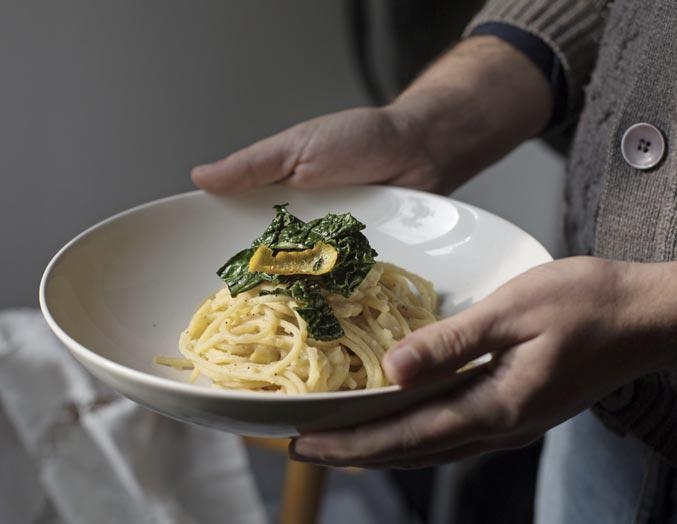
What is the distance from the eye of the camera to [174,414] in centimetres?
84

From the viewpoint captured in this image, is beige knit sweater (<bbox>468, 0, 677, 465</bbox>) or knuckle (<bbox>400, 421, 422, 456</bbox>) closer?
knuckle (<bbox>400, 421, 422, 456</bbox>)

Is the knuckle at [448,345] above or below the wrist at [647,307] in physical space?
above

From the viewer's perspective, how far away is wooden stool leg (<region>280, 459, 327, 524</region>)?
1.77 meters

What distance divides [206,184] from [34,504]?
35.5 inches

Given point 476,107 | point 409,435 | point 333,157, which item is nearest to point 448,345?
point 409,435

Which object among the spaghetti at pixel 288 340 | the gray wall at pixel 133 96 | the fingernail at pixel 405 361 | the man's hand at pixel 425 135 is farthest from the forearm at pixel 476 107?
the gray wall at pixel 133 96

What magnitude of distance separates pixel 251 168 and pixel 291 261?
272mm

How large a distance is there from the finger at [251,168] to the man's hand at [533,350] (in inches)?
18.6

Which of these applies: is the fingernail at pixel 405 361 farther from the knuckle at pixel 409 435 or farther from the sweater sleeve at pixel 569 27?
the sweater sleeve at pixel 569 27

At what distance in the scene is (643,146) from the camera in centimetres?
101

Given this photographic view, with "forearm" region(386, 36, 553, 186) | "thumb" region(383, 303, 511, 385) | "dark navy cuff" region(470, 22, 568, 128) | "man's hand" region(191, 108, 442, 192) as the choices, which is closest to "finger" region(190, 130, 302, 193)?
"man's hand" region(191, 108, 442, 192)

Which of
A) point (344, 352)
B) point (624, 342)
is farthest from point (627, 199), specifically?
point (344, 352)

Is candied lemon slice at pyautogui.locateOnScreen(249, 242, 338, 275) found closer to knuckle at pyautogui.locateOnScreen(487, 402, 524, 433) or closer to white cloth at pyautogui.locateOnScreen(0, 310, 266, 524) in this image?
knuckle at pyautogui.locateOnScreen(487, 402, 524, 433)

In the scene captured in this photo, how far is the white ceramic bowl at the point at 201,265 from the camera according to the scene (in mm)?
823
